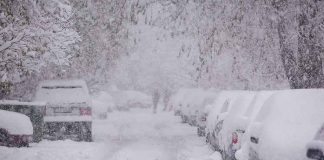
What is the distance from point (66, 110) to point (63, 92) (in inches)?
27.8

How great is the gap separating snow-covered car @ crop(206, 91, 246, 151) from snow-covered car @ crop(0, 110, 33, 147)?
4718 mm

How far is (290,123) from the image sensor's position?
870cm

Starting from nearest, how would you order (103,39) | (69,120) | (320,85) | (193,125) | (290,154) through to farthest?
(290,154) → (320,85) → (69,120) → (103,39) → (193,125)

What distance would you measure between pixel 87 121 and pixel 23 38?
22.3ft

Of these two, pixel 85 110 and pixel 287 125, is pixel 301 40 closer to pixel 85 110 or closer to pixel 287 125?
pixel 85 110

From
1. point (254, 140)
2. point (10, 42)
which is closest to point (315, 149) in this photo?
point (254, 140)

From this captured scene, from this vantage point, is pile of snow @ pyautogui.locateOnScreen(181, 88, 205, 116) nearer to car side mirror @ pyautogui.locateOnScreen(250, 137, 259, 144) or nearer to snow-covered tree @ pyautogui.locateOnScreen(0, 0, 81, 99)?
snow-covered tree @ pyautogui.locateOnScreen(0, 0, 81, 99)

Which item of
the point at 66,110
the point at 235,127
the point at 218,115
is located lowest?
the point at 66,110

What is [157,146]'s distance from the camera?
1948cm

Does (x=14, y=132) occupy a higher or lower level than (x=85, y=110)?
higher

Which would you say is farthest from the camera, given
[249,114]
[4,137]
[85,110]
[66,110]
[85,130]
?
[85,130]

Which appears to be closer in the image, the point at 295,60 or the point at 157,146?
the point at 295,60

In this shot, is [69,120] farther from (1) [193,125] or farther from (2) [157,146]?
(1) [193,125]

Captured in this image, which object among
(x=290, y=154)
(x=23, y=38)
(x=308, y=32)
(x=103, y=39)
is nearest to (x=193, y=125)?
(x=103, y=39)
